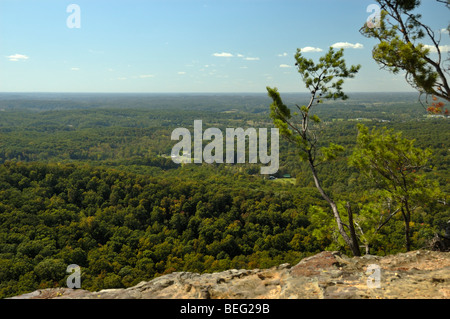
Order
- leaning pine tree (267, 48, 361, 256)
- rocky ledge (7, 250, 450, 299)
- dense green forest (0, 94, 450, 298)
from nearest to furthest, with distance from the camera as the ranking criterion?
1. rocky ledge (7, 250, 450, 299)
2. leaning pine tree (267, 48, 361, 256)
3. dense green forest (0, 94, 450, 298)

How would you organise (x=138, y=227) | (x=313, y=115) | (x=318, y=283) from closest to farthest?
(x=318, y=283) < (x=313, y=115) < (x=138, y=227)

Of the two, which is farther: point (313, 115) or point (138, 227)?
point (138, 227)

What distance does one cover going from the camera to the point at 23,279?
1126 inches

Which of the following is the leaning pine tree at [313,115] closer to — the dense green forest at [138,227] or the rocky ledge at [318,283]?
the rocky ledge at [318,283]

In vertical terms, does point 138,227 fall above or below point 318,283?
below

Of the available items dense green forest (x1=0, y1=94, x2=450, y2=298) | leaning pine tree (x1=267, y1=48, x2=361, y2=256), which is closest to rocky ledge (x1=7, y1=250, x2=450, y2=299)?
leaning pine tree (x1=267, y1=48, x2=361, y2=256)

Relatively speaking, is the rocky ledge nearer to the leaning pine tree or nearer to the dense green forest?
the leaning pine tree

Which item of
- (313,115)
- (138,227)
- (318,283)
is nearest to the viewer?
(318,283)

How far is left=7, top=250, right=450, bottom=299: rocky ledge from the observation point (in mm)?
6746

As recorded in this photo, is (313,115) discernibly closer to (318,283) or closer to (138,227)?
(318,283)

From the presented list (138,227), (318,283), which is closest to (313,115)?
(318,283)

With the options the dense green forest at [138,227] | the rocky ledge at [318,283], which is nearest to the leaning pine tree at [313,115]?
the rocky ledge at [318,283]

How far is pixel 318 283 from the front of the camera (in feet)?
24.3
